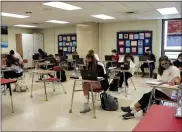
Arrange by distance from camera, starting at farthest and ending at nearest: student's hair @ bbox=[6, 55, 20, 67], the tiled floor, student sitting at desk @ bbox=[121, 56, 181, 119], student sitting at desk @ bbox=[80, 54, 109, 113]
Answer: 1. student's hair @ bbox=[6, 55, 20, 67]
2. student sitting at desk @ bbox=[80, 54, 109, 113]
3. student sitting at desk @ bbox=[121, 56, 181, 119]
4. the tiled floor

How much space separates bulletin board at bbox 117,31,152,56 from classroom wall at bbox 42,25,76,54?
333cm

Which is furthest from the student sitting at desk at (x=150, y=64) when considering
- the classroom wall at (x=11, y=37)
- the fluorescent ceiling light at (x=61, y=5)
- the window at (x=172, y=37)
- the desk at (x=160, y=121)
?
the classroom wall at (x=11, y=37)

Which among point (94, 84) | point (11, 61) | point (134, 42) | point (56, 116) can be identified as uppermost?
point (134, 42)

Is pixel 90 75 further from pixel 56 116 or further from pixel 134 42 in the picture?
pixel 134 42

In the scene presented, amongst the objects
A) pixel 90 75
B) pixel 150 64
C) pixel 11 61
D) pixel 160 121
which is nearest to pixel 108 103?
pixel 90 75

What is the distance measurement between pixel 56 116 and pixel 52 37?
878 cm

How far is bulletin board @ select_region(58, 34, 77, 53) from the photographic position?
36.5 feet

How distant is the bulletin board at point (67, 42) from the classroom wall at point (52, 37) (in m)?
0.26

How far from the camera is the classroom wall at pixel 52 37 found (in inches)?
449

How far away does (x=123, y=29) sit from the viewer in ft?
30.0

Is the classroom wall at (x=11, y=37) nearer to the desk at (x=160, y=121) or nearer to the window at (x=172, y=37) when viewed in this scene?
the window at (x=172, y=37)

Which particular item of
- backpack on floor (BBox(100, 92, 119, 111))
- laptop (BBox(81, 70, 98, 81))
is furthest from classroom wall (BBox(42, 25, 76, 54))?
laptop (BBox(81, 70, 98, 81))

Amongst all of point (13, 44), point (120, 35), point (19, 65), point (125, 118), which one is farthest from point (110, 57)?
point (13, 44)

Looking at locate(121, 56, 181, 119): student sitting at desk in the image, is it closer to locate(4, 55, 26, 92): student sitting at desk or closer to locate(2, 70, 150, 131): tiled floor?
locate(2, 70, 150, 131): tiled floor
